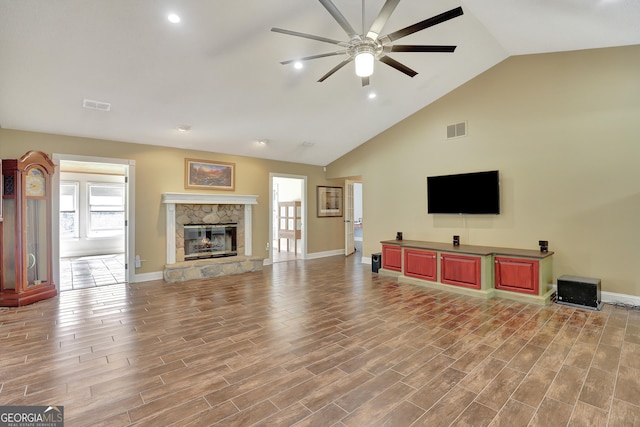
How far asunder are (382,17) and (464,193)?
3970mm

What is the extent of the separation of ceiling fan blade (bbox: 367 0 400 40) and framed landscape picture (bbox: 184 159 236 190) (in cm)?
477

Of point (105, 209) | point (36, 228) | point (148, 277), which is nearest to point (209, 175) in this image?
point (148, 277)

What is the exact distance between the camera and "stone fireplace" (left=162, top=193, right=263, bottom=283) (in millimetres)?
5930

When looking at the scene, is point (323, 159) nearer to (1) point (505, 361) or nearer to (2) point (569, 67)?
(2) point (569, 67)

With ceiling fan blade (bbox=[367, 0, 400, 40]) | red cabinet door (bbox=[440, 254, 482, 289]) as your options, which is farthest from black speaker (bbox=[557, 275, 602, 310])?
ceiling fan blade (bbox=[367, 0, 400, 40])

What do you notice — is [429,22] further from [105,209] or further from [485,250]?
[105,209]

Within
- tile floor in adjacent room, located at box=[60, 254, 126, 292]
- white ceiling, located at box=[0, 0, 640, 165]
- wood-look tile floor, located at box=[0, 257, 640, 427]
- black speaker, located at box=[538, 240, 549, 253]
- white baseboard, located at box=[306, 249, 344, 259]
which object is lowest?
wood-look tile floor, located at box=[0, 257, 640, 427]

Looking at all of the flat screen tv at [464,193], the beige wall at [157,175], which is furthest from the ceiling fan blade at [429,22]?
the beige wall at [157,175]

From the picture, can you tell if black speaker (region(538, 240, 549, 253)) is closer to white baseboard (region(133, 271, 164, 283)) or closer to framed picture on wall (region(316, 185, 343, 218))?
framed picture on wall (region(316, 185, 343, 218))

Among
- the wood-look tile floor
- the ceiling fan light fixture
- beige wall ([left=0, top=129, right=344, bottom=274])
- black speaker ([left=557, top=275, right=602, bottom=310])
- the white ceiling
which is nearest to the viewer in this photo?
the wood-look tile floor

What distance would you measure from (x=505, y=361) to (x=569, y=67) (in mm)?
4423

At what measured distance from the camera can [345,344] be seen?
3002 millimetres

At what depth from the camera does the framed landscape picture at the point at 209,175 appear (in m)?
6.25

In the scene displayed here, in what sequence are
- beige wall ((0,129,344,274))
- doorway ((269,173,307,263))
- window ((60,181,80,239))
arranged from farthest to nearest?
window ((60,181,80,239)) → doorway ((269,173,307,263)) → beige wall ((0,129,344,274))
